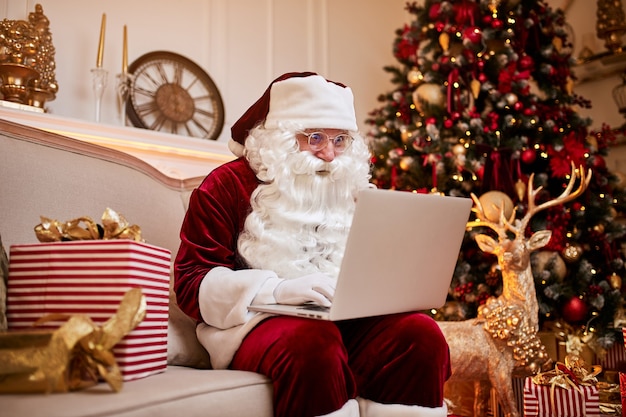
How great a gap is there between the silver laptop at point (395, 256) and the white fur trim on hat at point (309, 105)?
509 millimetres

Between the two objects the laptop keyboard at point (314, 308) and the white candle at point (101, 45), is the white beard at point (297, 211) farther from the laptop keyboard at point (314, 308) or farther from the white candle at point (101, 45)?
the white candle at point (101, 45)

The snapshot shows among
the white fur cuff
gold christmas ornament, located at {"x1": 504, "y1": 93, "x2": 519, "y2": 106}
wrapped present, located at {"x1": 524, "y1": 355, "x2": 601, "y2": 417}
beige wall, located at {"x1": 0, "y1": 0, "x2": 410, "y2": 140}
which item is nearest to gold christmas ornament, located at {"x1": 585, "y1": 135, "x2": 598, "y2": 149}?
gold christmas ornament, located at {"x1": 504, "y1": 93, "x2": 519, "y2": 106}

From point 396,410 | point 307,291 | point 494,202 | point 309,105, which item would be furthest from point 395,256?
point 494,202

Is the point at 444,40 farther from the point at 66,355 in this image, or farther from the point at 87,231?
the point at 66,355

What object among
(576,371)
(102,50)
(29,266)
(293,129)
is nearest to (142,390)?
(29,266)

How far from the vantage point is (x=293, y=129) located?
1.79 m

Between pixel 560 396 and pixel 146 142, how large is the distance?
2254 mm

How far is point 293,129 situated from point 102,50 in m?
1.81

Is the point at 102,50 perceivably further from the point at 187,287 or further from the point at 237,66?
the point at 187,287

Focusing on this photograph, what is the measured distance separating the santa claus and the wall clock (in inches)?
63.5

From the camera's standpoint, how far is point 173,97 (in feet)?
11.4

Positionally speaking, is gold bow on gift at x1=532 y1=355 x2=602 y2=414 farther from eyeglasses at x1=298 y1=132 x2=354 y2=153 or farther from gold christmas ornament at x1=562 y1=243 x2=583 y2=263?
gold christmas ornament at x1=562 y1=243 x2=583 y2=263

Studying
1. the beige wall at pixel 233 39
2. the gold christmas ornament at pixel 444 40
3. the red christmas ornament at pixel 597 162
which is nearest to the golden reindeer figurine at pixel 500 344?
the red christmas ornament at pixel 597 162

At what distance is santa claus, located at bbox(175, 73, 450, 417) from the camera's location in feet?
4.25
